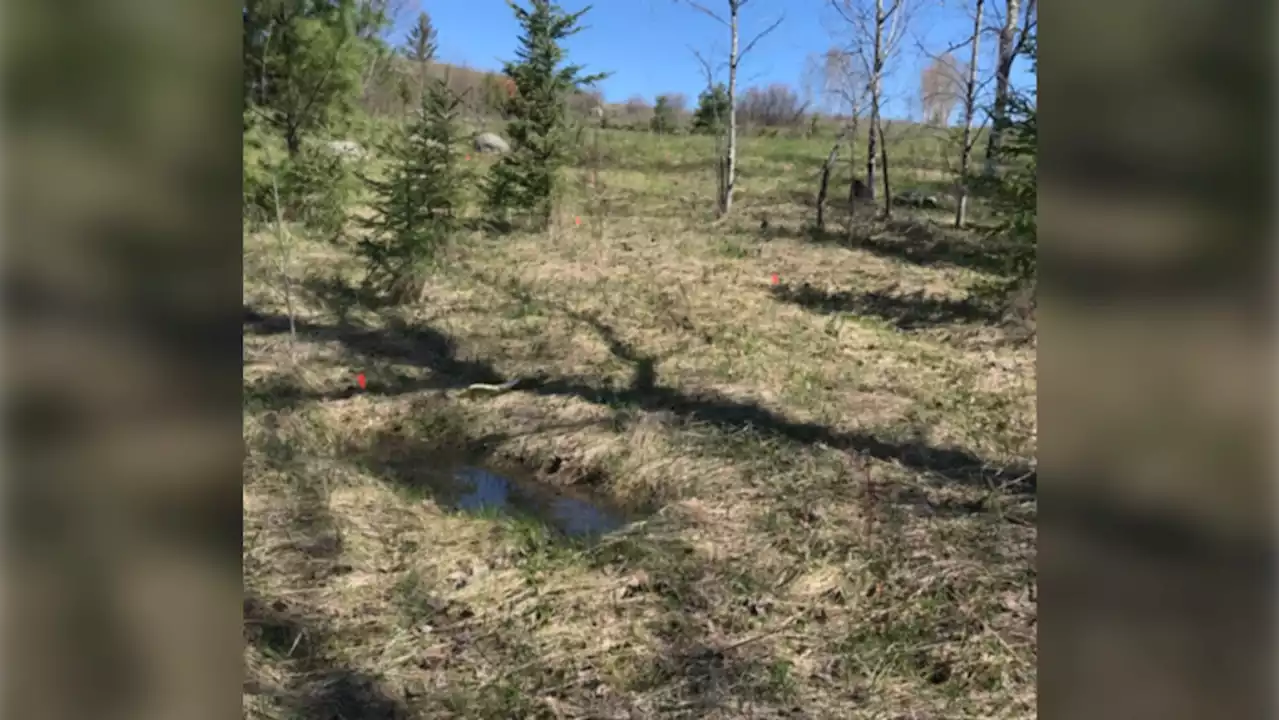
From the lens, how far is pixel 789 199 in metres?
17.3

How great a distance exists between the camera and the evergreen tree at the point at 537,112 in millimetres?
13172

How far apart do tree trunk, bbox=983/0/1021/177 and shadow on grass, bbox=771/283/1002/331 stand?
1.39 m

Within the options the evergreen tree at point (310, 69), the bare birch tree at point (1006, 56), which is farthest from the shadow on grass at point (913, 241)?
the evergreen tree at point (310, 69)

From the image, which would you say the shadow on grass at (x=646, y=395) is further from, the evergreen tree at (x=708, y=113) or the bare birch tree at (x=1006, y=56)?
the evergreen tree at (x=708, y=113)

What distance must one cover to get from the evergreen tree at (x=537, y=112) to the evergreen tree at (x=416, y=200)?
3465 mm

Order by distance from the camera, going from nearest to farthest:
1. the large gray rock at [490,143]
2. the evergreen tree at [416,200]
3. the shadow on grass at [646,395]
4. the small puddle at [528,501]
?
the small puddle at [528,501], the shadow on grass at [646,395], the evergreen tree at [416,200], the large gray rock at [490,143]

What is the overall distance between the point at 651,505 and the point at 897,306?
5.26 meters

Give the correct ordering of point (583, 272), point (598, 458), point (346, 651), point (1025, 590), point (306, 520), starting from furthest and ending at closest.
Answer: point (583, 272) < point (598, 458) < point (306, 520) < point (1025, 590) < point (346, 651)

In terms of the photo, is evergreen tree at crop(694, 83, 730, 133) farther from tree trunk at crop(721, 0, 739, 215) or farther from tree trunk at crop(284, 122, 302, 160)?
tree trunk at crop(284, 122, 302, 160)

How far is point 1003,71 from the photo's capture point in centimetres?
934

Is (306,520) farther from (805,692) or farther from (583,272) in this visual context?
(583,272)

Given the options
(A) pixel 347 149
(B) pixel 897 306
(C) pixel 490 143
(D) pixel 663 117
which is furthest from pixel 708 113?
(B) pixel 897 306
